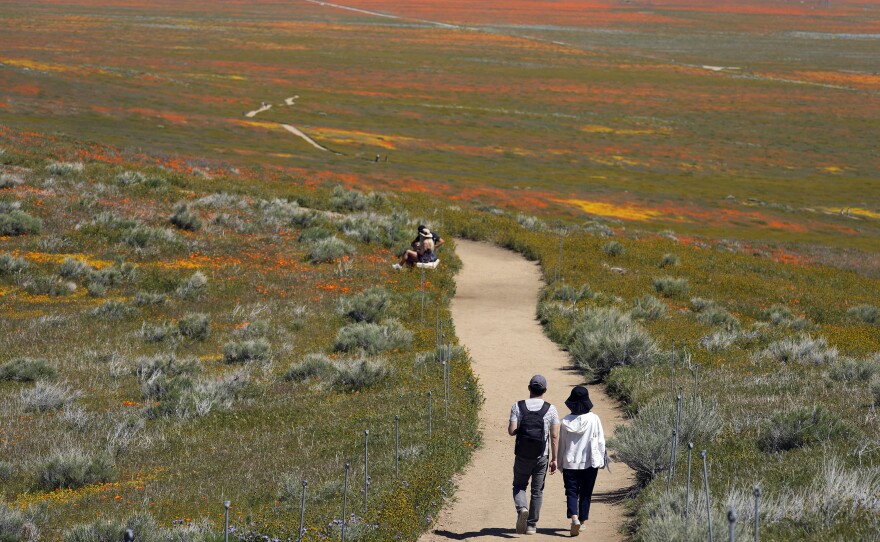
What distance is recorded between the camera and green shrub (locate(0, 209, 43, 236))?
894 inches

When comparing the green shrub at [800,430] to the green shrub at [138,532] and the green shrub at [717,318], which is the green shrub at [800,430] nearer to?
the green shrub at [138,532]

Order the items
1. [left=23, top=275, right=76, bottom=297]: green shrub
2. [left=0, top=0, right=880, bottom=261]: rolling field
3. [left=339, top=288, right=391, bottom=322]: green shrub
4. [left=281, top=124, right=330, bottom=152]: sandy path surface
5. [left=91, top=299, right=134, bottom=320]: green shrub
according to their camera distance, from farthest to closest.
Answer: [left=281, top=124, right=330, bottom=152]: sandy path surface < [left=0, top=0, right=880, bottom=261]: rolling field < [left=23, top=275, right=76, bottom=297]: green shrub < [left=339, top=288, right=391, bottom=322]: green shrub < [left=91, top=299, right=134, bottom=320]: green shrub

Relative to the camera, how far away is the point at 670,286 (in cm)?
2294

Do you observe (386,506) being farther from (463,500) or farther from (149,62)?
(149,62)

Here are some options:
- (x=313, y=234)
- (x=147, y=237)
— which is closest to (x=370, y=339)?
(x=147, y=237)

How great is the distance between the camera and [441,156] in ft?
212

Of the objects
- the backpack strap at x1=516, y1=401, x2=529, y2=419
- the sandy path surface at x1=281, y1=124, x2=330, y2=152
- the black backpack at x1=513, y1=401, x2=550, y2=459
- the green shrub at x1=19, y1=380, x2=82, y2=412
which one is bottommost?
the sandy path surface at x1=281, y1=124, x2=330, y2=152

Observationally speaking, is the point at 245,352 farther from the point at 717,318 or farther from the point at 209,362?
the point at 717,318

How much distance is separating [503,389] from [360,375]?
2.19 metres

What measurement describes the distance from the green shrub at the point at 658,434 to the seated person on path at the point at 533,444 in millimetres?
1317

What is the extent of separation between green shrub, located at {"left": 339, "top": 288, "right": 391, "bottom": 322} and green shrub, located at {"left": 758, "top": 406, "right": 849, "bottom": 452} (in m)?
9.81

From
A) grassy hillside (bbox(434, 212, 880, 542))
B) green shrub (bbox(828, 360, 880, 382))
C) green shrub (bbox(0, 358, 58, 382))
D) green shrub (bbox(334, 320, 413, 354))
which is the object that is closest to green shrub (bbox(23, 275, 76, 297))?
green shrub (bbox(0, 358, 58, 382))

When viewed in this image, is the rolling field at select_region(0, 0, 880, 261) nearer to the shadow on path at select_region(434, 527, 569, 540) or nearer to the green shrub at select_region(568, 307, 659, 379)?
the green shrub at select_region(568, 307, 659, 379)

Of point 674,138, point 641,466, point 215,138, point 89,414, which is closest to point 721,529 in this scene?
point 641,466
